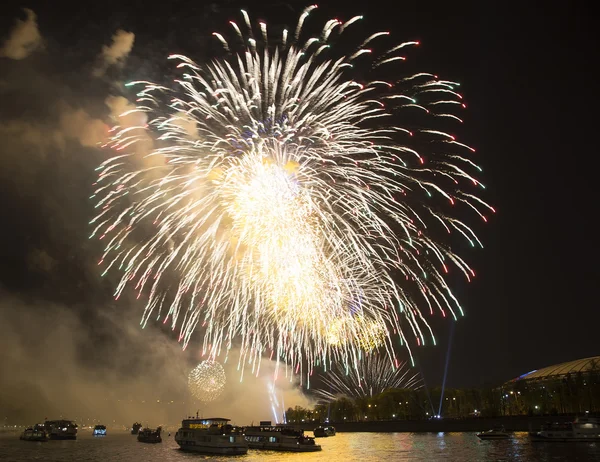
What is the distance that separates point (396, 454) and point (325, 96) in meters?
39.8

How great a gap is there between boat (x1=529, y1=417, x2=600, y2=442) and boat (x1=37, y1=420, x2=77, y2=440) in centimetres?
10449

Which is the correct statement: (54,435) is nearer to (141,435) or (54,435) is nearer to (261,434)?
(141,435)

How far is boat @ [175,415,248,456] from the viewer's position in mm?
66312

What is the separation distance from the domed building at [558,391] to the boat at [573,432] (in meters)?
28.5

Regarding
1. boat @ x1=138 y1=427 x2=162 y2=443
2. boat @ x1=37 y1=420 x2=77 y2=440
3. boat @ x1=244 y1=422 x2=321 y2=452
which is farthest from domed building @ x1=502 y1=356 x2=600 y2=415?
boat @ x1=37 y1=420 x2=77 y2=440

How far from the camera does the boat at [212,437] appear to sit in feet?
218

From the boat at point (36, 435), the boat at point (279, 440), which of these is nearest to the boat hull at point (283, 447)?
the boat at point (279, 440)

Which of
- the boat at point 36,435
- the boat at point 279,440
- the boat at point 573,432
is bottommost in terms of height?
the boat at point 573,432

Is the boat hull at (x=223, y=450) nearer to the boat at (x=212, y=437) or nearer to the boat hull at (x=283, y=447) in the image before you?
the boat at (x=212, y=437)

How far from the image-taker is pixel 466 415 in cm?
12006

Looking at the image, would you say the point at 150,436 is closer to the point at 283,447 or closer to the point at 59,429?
the point at 59,429

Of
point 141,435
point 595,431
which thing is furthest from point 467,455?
point 141,435

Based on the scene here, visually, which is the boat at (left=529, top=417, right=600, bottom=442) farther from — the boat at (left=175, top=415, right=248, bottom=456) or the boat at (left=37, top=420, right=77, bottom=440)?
the boat at (left=37, top=420, right=77, bottom=440)

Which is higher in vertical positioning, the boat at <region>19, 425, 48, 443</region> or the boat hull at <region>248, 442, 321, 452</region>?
the boat at <region>19, 425, 48, 443</region>
